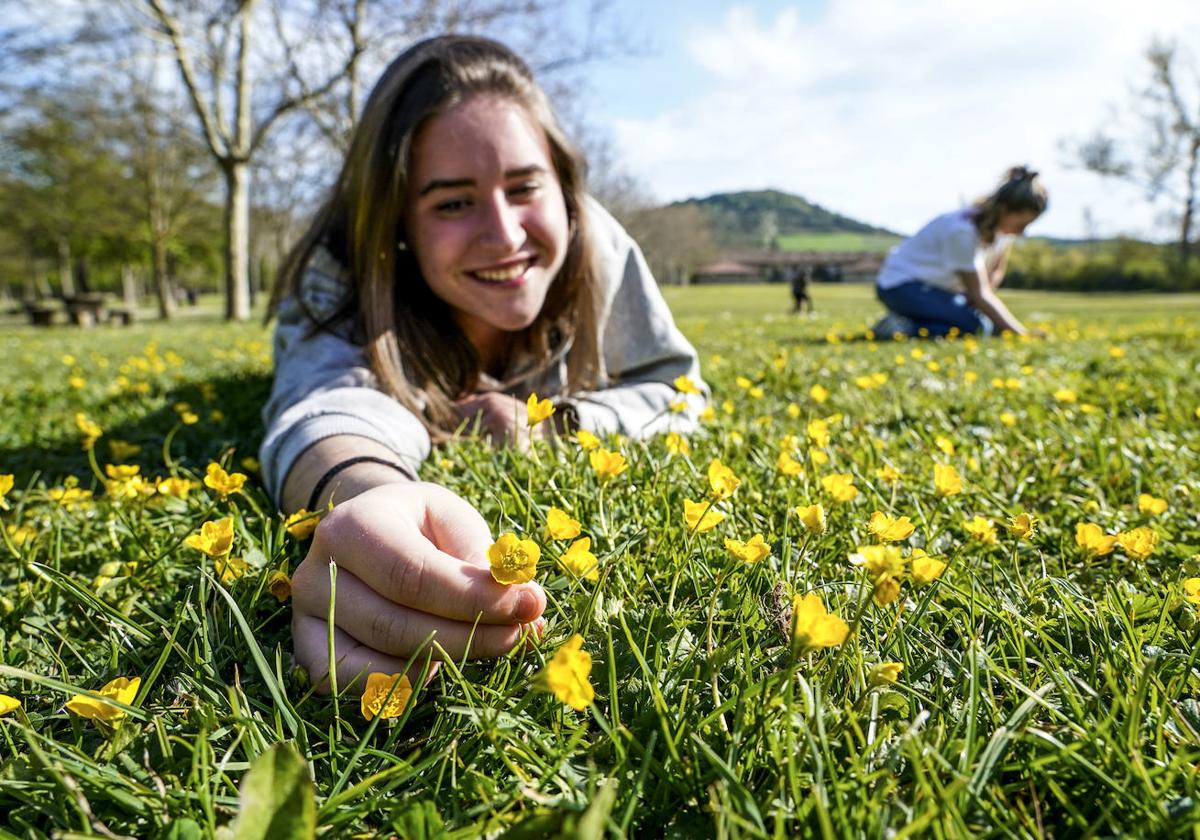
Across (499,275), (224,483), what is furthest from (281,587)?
(499,275)

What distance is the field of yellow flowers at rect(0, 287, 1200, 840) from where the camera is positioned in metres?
0.74

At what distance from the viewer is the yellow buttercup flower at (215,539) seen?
1.09 metres

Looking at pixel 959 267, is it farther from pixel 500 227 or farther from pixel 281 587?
pixel 281 587

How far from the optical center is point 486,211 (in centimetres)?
228

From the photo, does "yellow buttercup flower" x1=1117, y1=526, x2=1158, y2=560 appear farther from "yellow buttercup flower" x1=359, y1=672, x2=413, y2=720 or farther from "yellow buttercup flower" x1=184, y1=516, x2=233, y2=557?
"yellow buttercup flower" x1=184, y1=516, x2=233, y2=557

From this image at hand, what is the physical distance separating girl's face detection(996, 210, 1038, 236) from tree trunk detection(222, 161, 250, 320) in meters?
15.4

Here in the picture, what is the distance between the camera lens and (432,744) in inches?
34.1

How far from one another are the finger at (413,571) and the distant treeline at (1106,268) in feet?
169

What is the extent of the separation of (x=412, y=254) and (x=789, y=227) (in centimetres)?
12121

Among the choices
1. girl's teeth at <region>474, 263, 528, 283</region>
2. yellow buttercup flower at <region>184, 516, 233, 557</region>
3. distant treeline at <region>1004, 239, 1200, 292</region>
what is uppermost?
distant treeline at <region>1004, 239, 1200, 292</region>

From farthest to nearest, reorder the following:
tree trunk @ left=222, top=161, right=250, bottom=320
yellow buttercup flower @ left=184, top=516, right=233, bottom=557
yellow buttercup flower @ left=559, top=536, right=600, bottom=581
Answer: tree trunk @ left=222, top=161, right=250, bottom=320 → yellow buttercup flower @ left=184, top=516, right=233, bottom=557 → yellow buttercup flower @ left=559, top=536, right=600, bottom=581

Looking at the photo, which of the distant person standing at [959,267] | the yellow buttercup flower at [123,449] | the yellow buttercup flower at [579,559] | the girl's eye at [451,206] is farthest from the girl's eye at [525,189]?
the distant person standing at [959,267]

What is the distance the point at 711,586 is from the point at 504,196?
1561 millimetres

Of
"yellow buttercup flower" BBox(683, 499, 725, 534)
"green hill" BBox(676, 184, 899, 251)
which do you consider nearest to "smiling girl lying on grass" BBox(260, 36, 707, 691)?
"yellow buttercup flower" BBox(683, 499, 725, 534)
